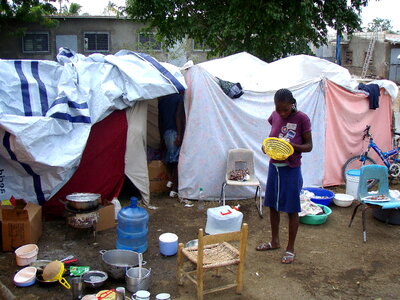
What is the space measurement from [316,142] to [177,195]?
264 centimetres

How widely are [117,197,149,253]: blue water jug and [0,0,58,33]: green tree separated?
15.1 metres

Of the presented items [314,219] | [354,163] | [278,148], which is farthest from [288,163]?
[354,163]

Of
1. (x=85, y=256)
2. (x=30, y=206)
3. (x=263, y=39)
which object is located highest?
(x=263, y=39)

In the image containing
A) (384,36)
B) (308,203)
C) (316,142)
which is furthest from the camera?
(384,36)

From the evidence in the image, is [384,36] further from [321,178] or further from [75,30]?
[321,178]

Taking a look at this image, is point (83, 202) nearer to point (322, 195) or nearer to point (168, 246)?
point (168, 246)

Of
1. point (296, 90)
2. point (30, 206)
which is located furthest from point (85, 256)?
point (296, 90)

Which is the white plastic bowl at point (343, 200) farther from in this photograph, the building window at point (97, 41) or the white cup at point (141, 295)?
the building window at point (97, 41)

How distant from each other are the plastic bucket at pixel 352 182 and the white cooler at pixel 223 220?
259 centimetres

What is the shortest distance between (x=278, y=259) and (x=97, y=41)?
17.8 m

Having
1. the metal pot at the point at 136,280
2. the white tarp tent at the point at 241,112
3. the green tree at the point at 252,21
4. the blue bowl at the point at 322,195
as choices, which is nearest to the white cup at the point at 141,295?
the metal pot at the point at 136,280

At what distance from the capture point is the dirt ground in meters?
4.00

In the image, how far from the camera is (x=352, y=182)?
6910mm

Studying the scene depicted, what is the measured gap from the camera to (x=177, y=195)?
6723 mm
